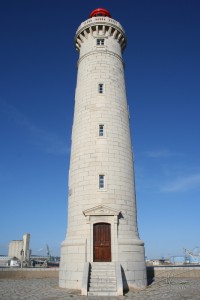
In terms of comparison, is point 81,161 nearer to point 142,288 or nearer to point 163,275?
point 142,288

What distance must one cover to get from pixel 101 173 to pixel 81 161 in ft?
6.12

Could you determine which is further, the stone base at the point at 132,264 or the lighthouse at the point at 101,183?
the lighthouse at the point at 101,183

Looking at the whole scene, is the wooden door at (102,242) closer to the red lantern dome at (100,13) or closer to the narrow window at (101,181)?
the narrow window at (101,181)

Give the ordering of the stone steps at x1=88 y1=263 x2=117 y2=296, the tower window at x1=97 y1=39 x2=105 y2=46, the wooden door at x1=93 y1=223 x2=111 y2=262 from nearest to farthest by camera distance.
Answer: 1. the stone steps at x1=88 y1=263 x2=117 y2=296
2. the wooden door at x1=93 y1=223 x2=111 y2=262
3. the tower window at x1=97 y1=39 x2=105 y2=46

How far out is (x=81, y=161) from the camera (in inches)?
782

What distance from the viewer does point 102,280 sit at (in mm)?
15508

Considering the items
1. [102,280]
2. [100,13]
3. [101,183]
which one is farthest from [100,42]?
[102,280]

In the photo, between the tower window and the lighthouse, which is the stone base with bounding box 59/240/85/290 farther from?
the tower window

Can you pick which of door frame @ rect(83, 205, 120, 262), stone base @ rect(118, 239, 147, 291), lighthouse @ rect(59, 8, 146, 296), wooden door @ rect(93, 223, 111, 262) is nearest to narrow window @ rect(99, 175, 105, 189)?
lighthouse @ rect(59, 8, 146, 296)

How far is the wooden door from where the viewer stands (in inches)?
683

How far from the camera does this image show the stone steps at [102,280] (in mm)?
14289

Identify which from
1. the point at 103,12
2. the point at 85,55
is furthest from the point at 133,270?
the point at 103,12

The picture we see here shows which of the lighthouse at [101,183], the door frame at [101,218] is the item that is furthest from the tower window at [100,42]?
the door frame at [101,218]

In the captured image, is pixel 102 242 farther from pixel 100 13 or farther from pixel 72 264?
pixel 100 13
